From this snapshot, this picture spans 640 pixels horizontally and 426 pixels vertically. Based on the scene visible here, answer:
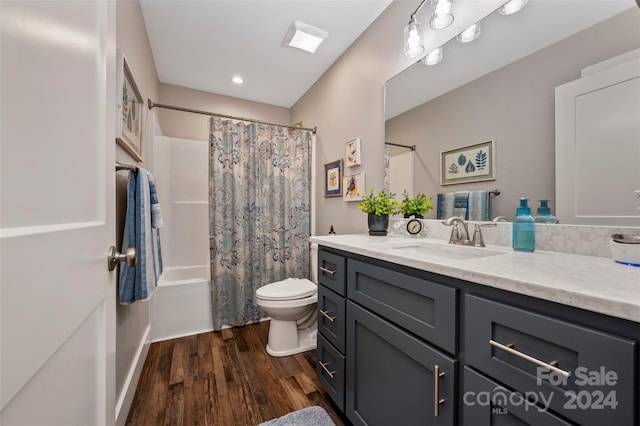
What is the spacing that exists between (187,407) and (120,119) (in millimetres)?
1507

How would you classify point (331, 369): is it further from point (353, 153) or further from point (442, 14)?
point (442, 14)

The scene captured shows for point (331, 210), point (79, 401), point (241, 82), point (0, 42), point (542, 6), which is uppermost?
point (241, 82)

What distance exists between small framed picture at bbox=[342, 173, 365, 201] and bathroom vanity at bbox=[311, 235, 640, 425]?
2.82ft

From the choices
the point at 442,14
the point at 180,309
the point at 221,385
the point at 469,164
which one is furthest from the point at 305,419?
the point at 442,14

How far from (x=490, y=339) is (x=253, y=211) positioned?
206cm

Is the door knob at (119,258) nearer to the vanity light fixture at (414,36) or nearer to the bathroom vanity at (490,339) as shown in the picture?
the bathroom vanity at (490,339)

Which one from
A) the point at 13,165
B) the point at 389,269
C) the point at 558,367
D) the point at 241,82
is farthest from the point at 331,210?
the point at 13,165

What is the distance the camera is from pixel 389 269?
0.97m

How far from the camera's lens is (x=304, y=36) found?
1920mm

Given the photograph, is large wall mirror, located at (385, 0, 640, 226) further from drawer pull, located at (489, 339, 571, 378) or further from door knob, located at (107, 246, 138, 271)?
door knob, located at (107, 246, 138, 271)

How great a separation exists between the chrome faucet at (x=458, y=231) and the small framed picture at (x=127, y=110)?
162cm

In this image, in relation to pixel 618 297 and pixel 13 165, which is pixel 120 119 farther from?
pixel 618 297

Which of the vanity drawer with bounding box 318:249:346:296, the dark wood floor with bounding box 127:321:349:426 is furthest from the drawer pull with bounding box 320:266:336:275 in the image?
the dark wood floor with bounding box 127:321:349:426

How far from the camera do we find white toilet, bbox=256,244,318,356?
1.83 m
